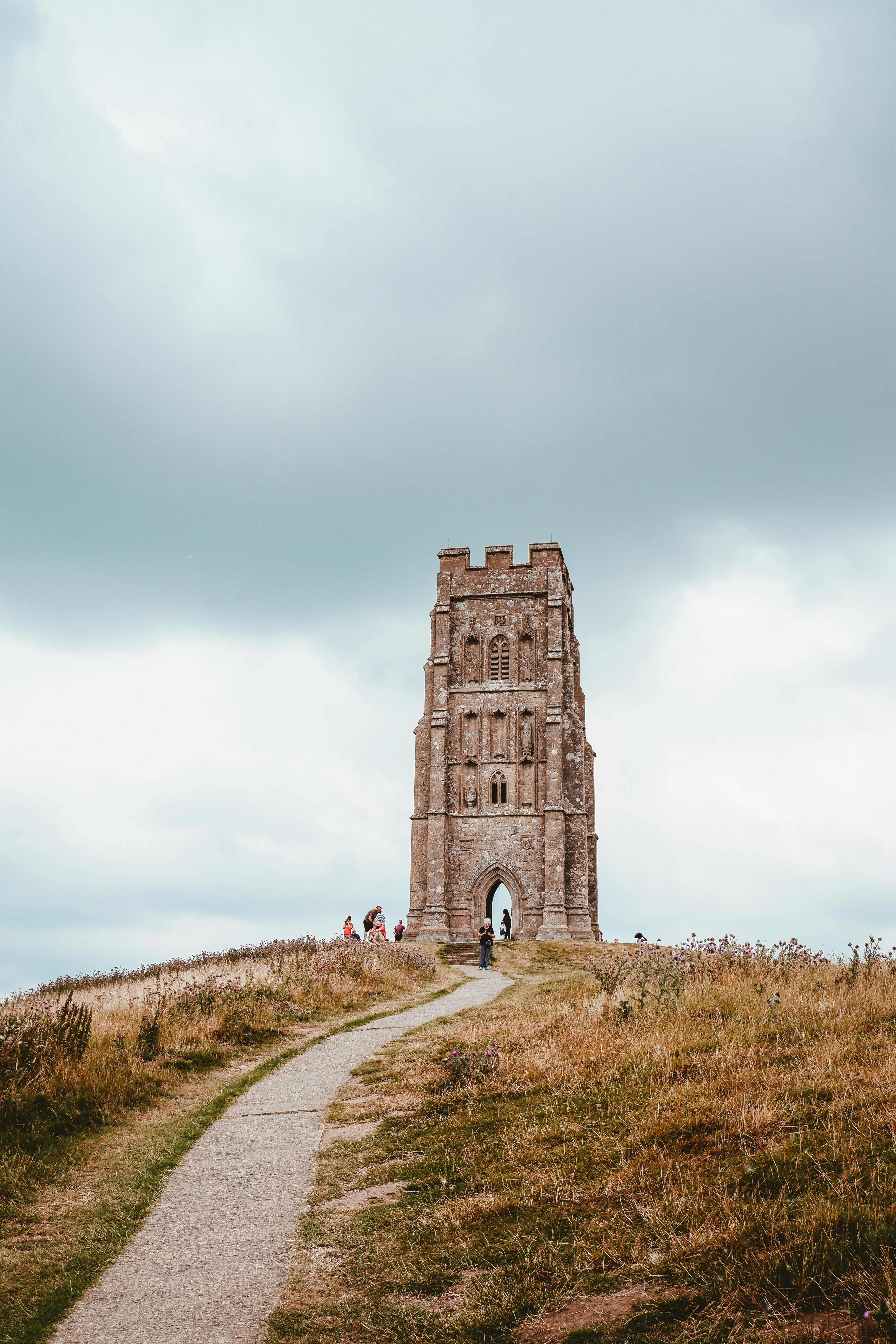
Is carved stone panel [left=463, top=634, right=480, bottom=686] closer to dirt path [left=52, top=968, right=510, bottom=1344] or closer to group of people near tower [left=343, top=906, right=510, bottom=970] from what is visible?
group of people near tower [left=343, top=906, right=510, bottom=970]

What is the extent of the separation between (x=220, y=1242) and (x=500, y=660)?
4133 centimetres

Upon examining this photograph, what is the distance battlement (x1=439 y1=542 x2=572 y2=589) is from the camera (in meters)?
47.3

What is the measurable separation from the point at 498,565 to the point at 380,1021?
34778 mm

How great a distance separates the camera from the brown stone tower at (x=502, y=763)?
4266cm

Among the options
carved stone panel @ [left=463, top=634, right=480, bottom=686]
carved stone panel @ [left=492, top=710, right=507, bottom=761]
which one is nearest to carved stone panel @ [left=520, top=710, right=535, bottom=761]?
carved stone panel @ [left=492, top=710, right=507, bottom=761]

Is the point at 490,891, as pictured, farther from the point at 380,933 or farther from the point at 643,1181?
the point at 643,1181

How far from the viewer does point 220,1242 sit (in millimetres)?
5262

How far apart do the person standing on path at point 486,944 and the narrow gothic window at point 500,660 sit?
16.7 metres

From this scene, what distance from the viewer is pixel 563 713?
44.5 meters

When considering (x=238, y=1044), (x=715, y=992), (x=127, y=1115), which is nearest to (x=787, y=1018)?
(x=715, y=992)

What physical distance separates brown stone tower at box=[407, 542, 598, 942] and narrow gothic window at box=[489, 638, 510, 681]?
6 cm

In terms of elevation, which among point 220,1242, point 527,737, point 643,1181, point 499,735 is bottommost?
point 220,1242

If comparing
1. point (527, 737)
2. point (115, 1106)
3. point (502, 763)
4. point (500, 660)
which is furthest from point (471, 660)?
point (115, 1106)

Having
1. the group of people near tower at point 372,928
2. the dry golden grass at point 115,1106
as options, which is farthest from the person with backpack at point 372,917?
the dry golden grass at point 115,1106
